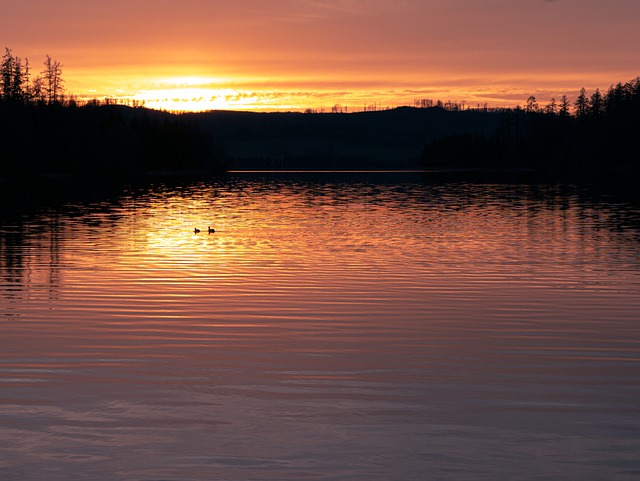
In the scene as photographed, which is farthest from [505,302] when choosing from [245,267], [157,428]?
[157,428]

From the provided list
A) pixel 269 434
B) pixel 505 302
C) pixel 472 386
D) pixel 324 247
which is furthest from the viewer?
pixel 324 247

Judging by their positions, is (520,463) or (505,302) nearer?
(520,463)

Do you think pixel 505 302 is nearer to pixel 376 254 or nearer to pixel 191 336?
pixel 191 336

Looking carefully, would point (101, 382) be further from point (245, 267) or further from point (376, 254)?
point (376, 254)

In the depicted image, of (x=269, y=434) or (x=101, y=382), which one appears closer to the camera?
(x=269, y=434)

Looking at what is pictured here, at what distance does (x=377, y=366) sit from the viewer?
1602 cm

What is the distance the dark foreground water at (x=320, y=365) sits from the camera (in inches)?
434

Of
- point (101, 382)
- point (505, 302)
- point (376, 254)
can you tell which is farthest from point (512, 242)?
point (101, 382)

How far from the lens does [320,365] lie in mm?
16062

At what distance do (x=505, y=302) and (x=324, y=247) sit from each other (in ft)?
52.9

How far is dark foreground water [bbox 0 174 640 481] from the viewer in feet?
36.2

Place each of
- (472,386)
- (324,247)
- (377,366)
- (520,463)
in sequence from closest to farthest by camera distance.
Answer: (520,463), (472,386), (377,366), (324,247)

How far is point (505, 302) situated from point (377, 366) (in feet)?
27.3

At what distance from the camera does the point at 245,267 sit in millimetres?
31703
